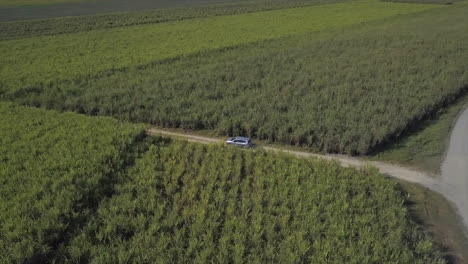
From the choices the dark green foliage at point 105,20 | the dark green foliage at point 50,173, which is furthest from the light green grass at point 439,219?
the dark green foliage at point 105,20

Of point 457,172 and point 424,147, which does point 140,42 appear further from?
point 457,172

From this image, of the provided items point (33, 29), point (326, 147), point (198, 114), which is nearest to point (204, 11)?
point (33, 29)

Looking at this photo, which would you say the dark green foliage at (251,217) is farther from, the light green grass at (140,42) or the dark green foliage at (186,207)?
the light green grass at (140,42)

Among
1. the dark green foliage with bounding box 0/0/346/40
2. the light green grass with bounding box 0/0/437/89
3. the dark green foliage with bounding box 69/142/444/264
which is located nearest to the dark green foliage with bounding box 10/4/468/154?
the light green grass with bounding box 0/0/437/89

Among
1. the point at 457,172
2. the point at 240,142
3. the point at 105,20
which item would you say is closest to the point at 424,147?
the point at 457,172

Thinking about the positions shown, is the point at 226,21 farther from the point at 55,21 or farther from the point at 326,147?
the point at 326,147

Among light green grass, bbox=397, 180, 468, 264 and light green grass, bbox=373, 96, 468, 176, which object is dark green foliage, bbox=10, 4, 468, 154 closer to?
light green grass, bbox=373, 96, 468, 176
